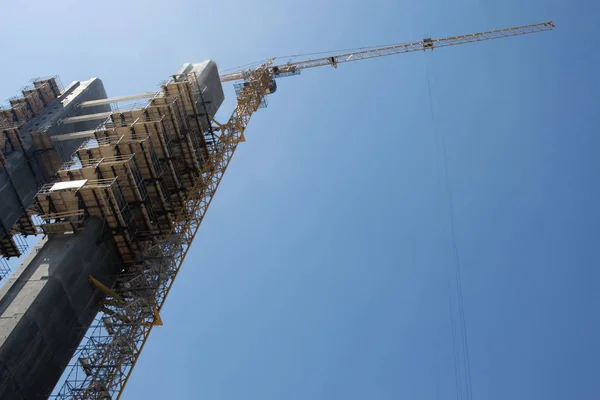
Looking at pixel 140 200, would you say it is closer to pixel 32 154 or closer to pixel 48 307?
pixel 48 307

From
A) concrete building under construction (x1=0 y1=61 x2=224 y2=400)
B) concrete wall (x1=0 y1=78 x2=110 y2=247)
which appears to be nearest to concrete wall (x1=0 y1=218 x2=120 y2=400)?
concrete building under construction (x1=0 y1=61 x2=224 y2=400)

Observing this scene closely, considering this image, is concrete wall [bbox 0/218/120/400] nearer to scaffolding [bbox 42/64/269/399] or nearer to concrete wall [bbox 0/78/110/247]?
scaffolding [bbox 42/64/269/399]

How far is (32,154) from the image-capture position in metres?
50.2

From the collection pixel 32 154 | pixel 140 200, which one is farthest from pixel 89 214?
pixel 32 154

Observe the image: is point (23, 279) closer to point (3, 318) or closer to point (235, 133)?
point (3, 318)

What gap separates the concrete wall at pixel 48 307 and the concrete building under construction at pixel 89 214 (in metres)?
0.07

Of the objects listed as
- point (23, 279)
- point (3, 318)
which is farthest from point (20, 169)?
point (3, 318)

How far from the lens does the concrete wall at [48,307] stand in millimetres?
29047

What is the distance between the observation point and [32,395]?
30.0 m

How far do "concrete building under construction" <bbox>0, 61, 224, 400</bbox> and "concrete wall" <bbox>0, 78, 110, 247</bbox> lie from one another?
0.40 feet

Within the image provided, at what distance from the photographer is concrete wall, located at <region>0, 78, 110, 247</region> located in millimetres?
45844

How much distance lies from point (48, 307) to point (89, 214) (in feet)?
26.0

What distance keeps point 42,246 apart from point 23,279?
3648mm

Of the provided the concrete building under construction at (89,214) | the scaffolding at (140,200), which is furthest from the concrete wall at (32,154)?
the scaffolding at (140,200)
